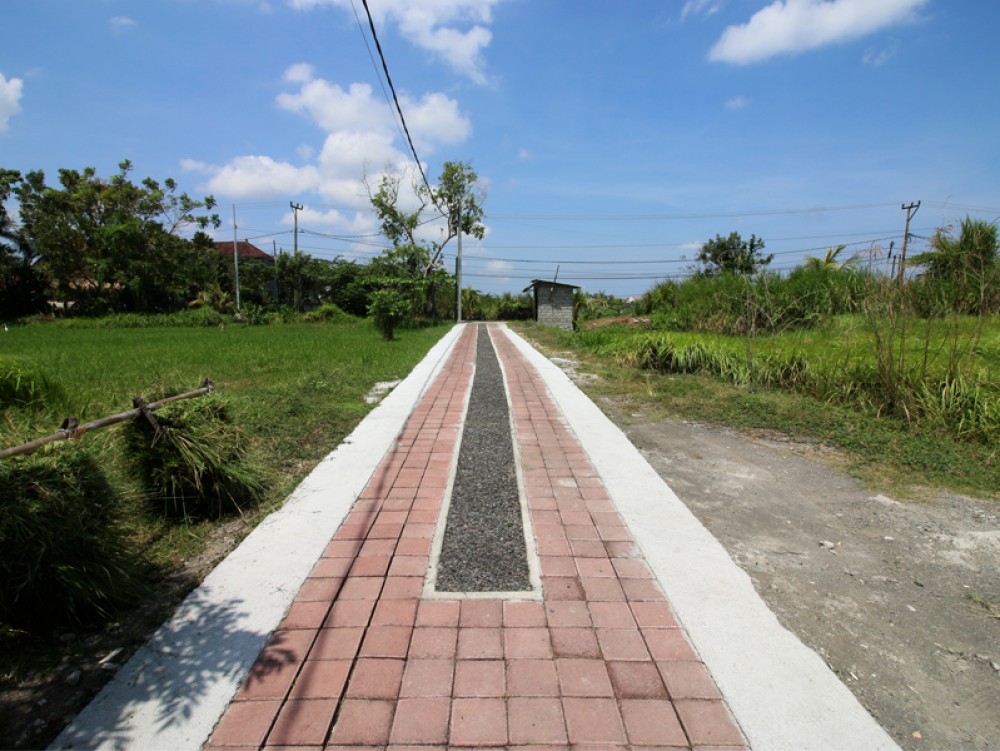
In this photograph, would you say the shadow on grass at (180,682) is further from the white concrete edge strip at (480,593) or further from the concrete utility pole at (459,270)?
the concrete utility pole at (459,270)

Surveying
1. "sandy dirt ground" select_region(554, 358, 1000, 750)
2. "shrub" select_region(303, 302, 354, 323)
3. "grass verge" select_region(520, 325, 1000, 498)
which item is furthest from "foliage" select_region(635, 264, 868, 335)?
"shrub" select_region(303, 302, 354, 323)

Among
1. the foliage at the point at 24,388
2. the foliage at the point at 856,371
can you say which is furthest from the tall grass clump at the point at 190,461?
the foliage at the point at 856,371

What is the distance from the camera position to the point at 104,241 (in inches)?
1176

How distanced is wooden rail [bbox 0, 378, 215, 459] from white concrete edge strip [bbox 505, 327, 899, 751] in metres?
2.88

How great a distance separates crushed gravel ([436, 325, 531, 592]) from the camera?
2521 mm

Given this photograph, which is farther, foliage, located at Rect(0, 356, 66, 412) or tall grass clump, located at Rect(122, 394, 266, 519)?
foliage, located at Rect(0, 356, 66, 412)

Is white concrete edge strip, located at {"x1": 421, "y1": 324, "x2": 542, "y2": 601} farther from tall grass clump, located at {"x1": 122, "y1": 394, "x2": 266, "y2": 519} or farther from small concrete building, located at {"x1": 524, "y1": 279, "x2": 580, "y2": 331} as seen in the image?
small concrete building, located at {"x1": 524, "y1": 279, "x2": 580, "y2": 331}

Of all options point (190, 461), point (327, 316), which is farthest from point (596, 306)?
point (190, 461)

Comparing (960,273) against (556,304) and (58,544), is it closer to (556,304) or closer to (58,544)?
(58,544)

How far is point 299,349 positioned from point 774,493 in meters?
12.6

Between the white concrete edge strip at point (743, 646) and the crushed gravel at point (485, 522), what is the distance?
2.37ft

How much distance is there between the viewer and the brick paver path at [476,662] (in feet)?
5.42

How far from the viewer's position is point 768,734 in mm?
1656

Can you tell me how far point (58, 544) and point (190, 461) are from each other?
3.22 feet
